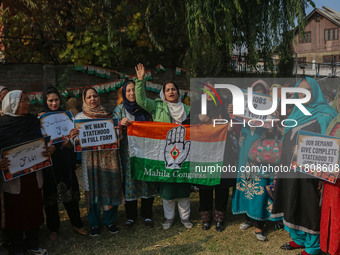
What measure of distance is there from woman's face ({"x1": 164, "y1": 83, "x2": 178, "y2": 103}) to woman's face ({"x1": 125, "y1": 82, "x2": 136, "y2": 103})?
1.35 ft

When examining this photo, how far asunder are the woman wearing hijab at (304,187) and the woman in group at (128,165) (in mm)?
Result: 1721

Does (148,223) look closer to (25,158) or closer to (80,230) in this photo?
(80,230)

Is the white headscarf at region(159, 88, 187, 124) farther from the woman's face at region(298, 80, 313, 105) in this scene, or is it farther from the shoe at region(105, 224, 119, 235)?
the shoe at region(105, 224, 119, 235)

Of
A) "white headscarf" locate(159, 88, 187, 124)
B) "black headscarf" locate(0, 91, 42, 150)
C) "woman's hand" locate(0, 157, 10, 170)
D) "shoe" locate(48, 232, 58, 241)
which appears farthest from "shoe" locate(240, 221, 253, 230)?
"woman's hand" locate(0, 157, 10, 170)

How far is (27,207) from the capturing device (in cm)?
359

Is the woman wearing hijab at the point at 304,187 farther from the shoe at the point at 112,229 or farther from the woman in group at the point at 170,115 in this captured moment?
the shoe at the point at 112,229

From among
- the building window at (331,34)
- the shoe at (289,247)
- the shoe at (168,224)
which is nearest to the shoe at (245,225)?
the shoe at (289,247)

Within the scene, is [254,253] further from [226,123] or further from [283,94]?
[283,94]

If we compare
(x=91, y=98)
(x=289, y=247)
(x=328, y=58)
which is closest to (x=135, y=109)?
(x=91, y=98)

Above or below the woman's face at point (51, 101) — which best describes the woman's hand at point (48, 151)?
below

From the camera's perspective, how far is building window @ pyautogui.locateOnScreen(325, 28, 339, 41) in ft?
114

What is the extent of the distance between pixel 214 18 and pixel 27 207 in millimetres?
7337

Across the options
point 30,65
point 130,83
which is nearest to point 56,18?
point 30,65

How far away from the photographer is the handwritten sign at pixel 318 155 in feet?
10.8
